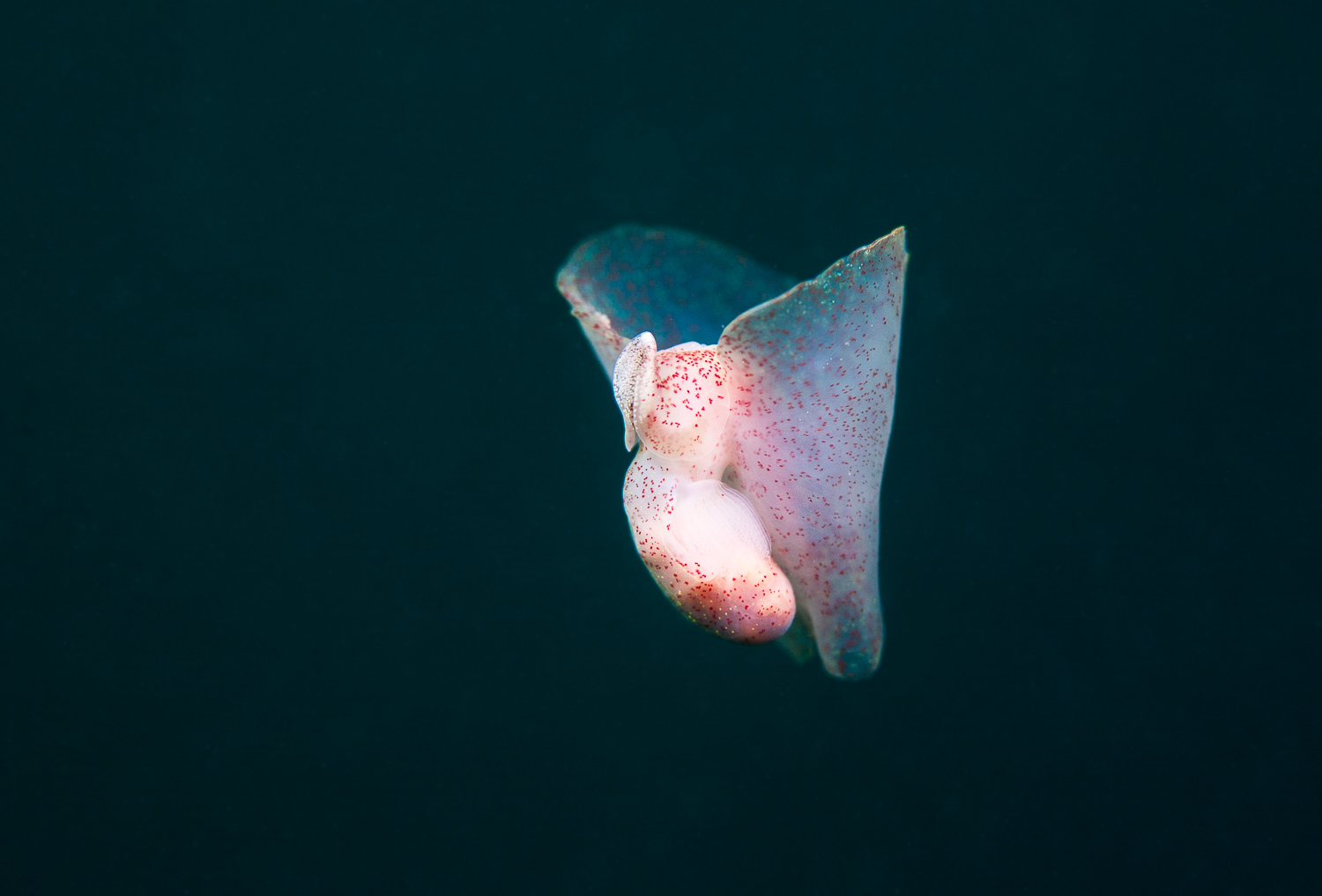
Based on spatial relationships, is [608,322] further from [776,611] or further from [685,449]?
[776,611]

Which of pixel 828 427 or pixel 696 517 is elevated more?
pixel 828 427

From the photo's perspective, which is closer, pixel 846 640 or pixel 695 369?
pixel 695 369

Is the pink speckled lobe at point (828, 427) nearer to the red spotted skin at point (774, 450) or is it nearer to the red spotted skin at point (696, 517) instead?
the red spotted skin at point (774, 450)

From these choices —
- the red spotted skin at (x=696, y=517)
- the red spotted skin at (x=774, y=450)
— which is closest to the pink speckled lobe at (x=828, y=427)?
the red spotted skin at (x=774, y=450)

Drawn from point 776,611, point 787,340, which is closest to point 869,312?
point 787,340

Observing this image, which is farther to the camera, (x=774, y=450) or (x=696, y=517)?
(x=774, y=450)

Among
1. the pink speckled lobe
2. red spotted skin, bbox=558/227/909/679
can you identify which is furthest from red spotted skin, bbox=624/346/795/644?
the pink speckled lobe

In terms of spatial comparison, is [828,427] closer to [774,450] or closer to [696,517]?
[774,450]

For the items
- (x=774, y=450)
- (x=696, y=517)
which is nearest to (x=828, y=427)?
(x=774, y=450)

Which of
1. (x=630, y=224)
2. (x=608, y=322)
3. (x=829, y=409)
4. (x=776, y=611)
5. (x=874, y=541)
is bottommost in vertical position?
(x=776, y=611)

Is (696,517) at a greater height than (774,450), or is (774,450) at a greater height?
(774,450)

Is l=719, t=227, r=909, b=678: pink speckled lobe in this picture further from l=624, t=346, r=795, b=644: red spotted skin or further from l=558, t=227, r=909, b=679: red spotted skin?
l=624, t=346, r=795, b=644: red spotted skin
